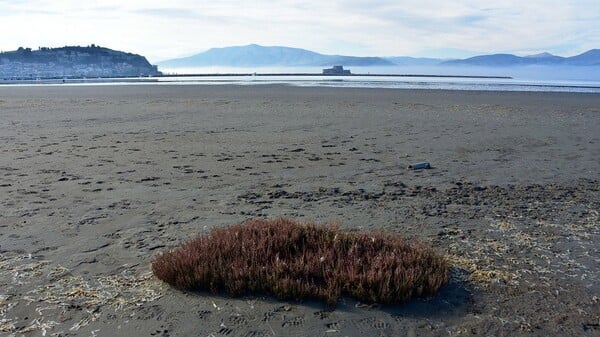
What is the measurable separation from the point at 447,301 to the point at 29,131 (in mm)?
17156

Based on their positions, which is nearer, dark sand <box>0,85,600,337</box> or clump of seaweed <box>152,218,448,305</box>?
dark sand <box>0,85,600,337</box>

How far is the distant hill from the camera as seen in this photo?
521ft

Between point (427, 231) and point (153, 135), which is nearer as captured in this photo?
point (427, 231)

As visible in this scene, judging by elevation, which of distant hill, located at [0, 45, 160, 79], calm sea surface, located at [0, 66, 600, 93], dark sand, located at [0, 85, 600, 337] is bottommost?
dark sand, located at [0, 85, 600, 337]

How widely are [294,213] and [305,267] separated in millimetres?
3035

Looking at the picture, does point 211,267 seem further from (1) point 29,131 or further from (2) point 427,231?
(1) point 29,131

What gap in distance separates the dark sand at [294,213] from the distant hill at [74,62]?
151159 millimetres

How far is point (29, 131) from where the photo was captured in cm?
1869

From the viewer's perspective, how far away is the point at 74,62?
17612 cm

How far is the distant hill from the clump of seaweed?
160242 mm

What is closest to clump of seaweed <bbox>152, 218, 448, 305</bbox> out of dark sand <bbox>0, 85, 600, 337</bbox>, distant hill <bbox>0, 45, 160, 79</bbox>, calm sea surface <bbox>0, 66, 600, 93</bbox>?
dark sand <bbox>0, 85, 600, 337</bbox>

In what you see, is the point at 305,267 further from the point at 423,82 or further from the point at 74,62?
the point at 74,62

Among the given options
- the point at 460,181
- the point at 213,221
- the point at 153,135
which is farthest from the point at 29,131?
the point at 460,181

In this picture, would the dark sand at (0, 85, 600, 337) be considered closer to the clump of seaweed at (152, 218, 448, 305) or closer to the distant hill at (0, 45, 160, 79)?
the clump of seaweed at (152, 218, 448, 305)
